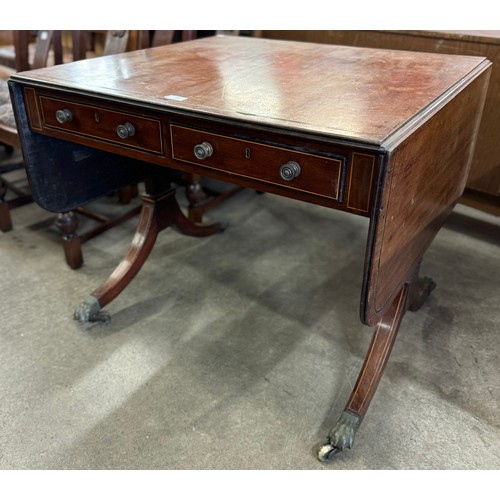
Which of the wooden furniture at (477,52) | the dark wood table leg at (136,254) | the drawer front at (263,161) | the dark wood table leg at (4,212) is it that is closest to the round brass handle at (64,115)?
the drawer front at (263,161)

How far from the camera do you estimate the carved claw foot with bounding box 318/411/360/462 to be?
1.27m

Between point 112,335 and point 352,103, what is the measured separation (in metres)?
1.03

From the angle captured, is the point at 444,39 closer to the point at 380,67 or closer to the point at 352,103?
the point at 380,67

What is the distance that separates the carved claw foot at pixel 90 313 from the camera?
170cm

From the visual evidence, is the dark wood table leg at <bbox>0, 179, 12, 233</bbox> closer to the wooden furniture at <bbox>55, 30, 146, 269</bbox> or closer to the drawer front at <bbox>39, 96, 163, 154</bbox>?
the wooden furniture at <bbox>55, 30, 146, 269</bbox>

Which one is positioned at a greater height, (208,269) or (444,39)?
(444,39)

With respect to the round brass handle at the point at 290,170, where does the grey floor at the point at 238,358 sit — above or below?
below

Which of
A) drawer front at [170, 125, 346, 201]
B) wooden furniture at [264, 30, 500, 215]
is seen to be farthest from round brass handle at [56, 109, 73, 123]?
wooden furniture at [264, 30, 500, 215]

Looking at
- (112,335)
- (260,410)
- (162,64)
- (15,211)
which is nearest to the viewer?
(260,410)

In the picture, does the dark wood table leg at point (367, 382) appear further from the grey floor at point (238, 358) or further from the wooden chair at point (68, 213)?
the wooden chair at point (68, 213)

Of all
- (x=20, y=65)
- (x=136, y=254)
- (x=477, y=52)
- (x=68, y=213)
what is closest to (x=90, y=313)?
(x=136, y=254)

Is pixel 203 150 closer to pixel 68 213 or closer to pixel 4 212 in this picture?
pixel 68 213

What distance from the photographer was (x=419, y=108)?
1.10 metres
